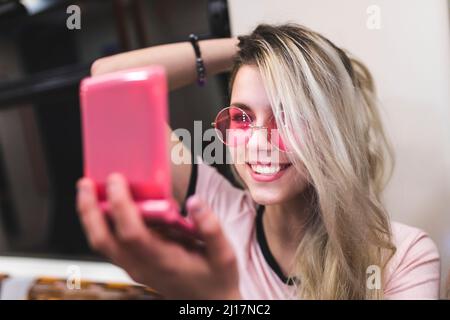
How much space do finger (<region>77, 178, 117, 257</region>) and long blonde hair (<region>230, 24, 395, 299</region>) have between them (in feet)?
0.91

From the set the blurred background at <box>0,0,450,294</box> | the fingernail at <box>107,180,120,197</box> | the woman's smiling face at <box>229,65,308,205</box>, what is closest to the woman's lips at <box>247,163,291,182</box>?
the woman's smiling face at <box>229,65,308,205</box>

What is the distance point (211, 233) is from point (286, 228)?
250 mm

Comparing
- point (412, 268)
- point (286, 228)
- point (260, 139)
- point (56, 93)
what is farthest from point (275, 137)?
point (56, 93)

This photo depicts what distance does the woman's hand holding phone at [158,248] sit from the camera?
0.48m

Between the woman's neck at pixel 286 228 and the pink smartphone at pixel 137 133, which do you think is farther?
the woman's neck at pixel 286 228

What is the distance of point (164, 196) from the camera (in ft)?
1.60

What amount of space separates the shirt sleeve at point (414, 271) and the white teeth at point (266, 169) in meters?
0.23

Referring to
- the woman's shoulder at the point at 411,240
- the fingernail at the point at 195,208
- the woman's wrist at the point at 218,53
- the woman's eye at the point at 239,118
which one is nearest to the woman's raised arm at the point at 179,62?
the woman's wrist at the point at 218,53

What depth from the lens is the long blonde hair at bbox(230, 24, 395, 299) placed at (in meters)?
0.60

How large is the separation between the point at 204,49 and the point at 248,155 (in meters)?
0.22

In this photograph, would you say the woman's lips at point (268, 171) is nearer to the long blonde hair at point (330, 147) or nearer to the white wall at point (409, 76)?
the long blonde hair at point (330, 147)

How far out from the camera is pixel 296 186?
2.10 ft

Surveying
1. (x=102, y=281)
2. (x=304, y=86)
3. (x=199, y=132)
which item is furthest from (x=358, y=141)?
(x=102, y=281)

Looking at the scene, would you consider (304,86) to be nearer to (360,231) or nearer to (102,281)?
(360,231)
